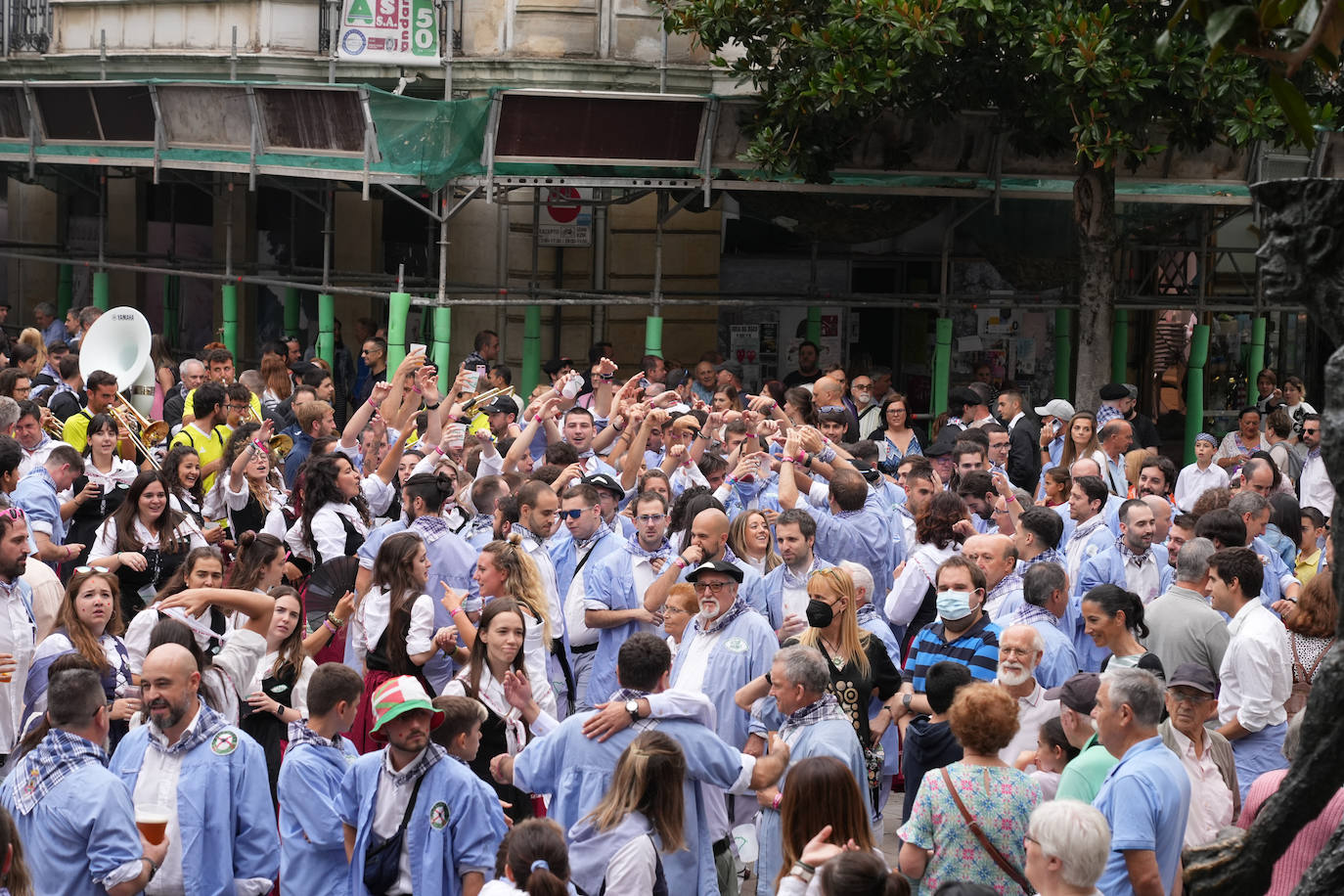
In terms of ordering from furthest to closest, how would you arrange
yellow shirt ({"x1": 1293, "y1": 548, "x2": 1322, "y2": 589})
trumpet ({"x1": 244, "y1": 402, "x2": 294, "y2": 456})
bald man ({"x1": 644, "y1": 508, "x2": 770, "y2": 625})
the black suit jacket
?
the black suit jacket < trumpet ({"x1": 244, "y1": 402, "x2": 294, "y2": 456}) < yellow shirt ({"x1": 1293, "y1": 548, "x2": 1322, "y2": 589}) < bald man ({"x1": 644, "y1": 508, "x2": 770, "y2": 625})

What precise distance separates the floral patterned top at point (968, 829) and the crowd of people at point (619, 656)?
0.04 ft

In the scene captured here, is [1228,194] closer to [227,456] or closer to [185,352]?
[227,456]

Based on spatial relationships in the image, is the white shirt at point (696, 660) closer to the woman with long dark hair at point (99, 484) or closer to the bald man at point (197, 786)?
the bald man at point (197, 786)

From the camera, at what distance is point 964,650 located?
24.6 feet

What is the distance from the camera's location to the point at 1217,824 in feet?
20.8

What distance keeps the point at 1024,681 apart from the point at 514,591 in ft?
7.81

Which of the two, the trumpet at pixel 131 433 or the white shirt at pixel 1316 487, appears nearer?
the trumpet at pixel 131 433

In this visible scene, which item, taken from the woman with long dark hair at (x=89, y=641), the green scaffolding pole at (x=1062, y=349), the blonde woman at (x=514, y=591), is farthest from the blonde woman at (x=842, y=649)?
the green scaffolding pole at (x=1062, y=349)

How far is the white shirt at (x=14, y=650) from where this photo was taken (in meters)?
7.56

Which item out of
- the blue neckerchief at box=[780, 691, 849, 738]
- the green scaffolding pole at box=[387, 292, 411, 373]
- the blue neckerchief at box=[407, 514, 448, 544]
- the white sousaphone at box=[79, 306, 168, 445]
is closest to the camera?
the blue neckerchief at box=[780, 691, 849, 738]

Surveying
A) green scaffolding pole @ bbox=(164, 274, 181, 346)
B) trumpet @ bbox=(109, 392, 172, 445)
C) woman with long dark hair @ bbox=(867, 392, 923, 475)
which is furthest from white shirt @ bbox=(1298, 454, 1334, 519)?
green scaffolding pole @ bbox=(164, 274, 181, 346)

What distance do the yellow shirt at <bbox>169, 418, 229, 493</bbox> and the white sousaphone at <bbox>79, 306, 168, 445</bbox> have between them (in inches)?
94.1

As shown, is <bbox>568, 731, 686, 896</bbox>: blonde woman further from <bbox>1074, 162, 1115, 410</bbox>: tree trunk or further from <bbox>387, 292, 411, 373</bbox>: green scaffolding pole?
<bbox>1074, 162, 1115, 410</bbox>: tree trunk

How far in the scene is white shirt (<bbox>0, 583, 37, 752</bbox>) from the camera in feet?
24.8
